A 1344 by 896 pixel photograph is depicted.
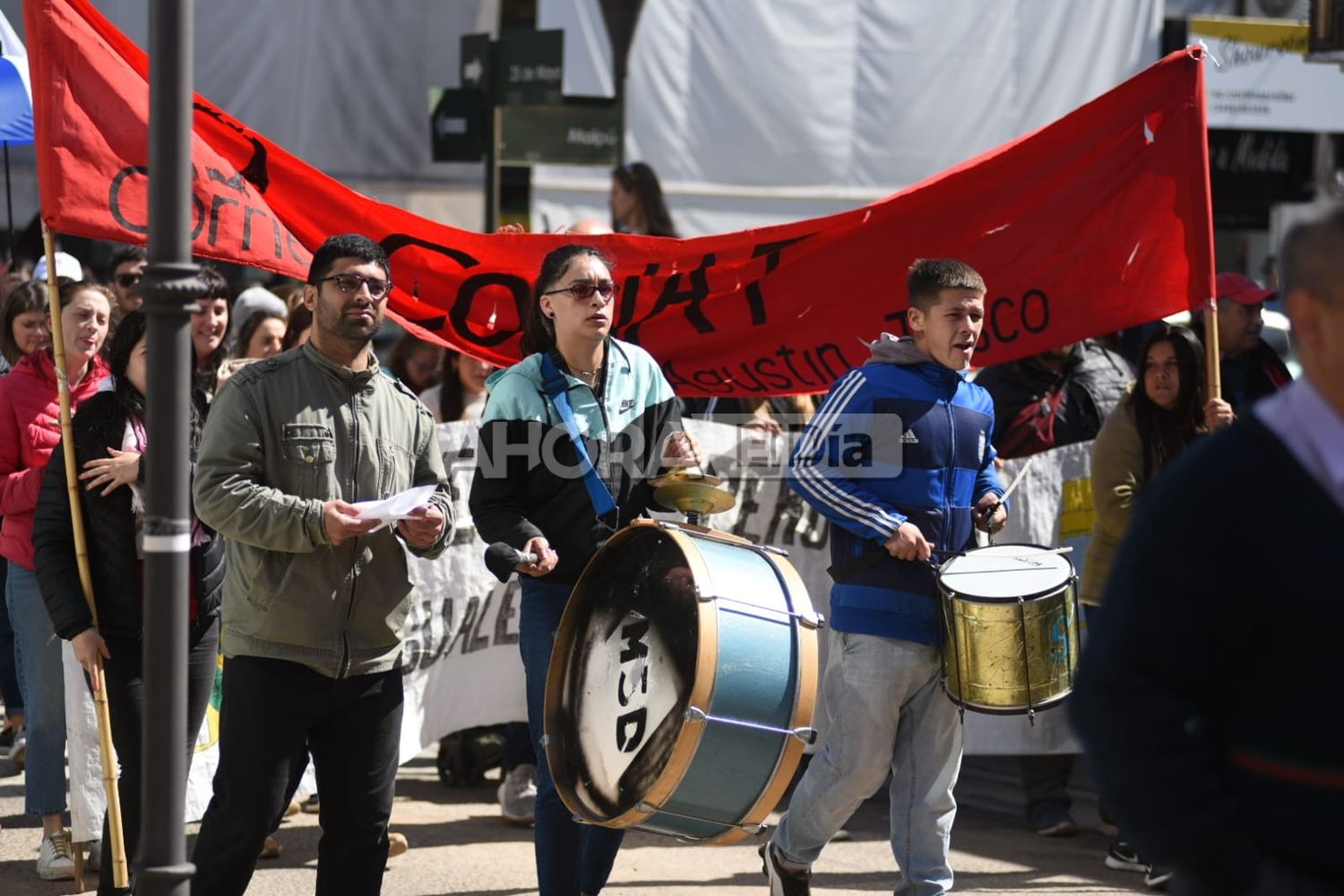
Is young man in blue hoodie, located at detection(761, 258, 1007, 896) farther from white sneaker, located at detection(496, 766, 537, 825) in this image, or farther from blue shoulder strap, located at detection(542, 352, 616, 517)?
white sneaker, located at detection(496, 766, 537, 825)

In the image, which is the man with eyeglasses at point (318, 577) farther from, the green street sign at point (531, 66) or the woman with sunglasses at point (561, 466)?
the green street sign at point (531, 66)

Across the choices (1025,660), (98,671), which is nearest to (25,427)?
(98,671)

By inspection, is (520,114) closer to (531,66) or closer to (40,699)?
(531,66)

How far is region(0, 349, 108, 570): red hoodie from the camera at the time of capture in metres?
6.54

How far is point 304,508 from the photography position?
4684 mm

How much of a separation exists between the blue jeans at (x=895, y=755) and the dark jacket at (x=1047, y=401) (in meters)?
2.67

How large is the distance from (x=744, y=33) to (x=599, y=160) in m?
6.85

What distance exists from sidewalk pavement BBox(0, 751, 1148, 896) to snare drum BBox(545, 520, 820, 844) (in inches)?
52.8

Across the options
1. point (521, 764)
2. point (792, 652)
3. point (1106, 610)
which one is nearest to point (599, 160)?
point (521, 764)

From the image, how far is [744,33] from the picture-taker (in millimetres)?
17234

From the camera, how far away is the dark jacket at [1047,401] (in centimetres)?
809

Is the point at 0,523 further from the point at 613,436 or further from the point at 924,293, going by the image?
the point at 924,293

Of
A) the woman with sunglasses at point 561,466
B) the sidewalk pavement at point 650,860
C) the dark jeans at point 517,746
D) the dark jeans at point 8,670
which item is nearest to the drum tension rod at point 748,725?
the woman with sunglasses at point 561,466

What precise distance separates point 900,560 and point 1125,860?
201 centimetres
